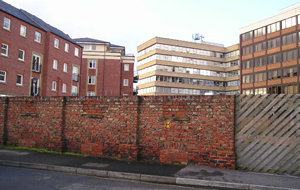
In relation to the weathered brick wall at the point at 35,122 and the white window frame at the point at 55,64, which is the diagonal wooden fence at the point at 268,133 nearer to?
the weathered brick wall at the point at 35,122

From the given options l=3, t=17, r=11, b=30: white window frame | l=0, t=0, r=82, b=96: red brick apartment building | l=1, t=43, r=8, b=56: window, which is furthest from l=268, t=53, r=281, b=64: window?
l=1, t=43, r=8, b=56: window

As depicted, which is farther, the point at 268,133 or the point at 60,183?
the point at 268,133

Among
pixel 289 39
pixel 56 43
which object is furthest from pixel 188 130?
pixel 289 39

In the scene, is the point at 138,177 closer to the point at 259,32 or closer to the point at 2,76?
the point at 2,76

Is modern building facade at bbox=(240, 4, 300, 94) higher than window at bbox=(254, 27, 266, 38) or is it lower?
lower

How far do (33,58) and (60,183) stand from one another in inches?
1150

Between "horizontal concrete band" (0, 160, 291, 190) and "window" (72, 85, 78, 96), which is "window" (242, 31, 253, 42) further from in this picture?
"horizontal concrete band" (0, 160, 291, 190)

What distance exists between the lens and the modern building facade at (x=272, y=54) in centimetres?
4816

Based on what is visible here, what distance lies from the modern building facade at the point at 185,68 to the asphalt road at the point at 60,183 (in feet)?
194

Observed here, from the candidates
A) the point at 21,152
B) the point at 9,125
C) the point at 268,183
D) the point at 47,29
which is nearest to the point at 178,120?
the point at 268,183

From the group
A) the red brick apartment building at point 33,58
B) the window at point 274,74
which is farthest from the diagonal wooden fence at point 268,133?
the window at point 274,74

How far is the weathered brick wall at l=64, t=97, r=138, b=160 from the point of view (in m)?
9.06

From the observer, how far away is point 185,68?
7100cm

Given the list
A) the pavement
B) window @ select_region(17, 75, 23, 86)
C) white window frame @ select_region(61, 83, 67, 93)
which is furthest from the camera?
white window frame @ select_region(61, 83, 67, 93)
